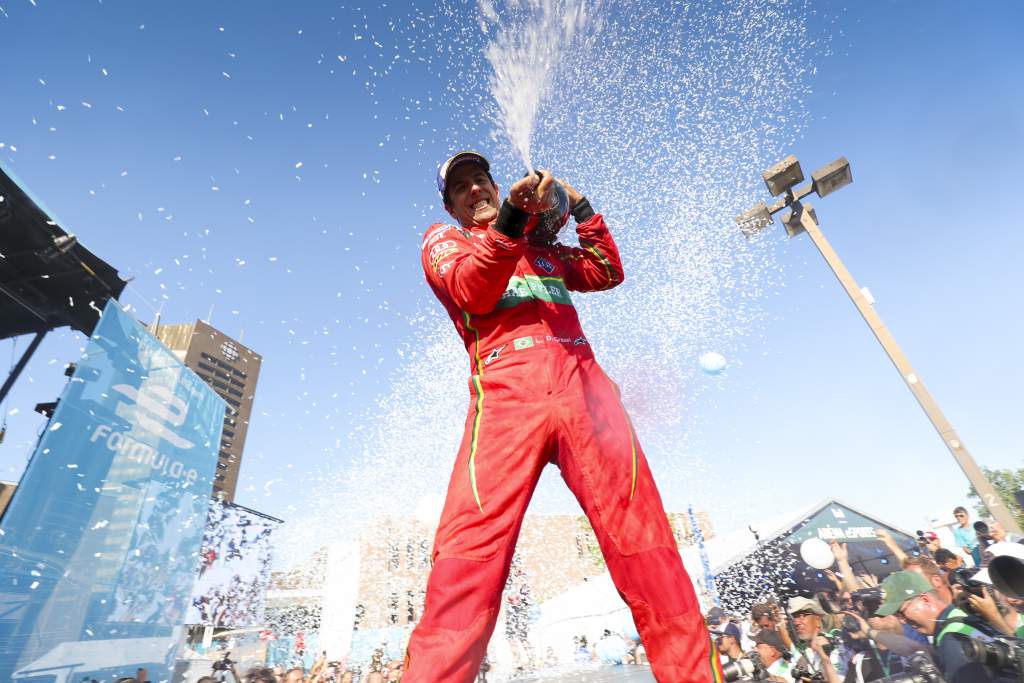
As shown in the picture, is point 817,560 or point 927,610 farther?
point 817,560

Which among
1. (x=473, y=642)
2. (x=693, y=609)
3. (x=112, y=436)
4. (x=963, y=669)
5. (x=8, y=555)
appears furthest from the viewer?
(x=112, y=436)

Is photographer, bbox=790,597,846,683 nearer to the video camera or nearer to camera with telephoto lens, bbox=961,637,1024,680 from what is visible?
the video camera

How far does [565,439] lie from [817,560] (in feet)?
32.5

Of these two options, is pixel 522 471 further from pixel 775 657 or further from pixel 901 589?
pixel 901 589

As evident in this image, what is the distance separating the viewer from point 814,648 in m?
5.39

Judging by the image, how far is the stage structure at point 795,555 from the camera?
10.1m

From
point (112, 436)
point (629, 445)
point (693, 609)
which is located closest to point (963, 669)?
point (693, 609)

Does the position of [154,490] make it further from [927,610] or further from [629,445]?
[927,610]

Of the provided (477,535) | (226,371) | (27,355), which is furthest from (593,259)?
(226,371)

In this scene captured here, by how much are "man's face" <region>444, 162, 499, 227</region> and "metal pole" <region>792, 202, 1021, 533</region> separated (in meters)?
6.82

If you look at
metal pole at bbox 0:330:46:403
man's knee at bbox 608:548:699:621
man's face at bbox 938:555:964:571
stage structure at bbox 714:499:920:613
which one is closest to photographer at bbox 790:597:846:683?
man's face at bbox 938:555:964:571

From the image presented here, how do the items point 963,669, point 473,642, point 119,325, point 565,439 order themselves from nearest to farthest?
point 473,642
point 565,439
point 963,669
point 119,325

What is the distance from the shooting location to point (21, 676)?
6039mm

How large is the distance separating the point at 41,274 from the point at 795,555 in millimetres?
16059
